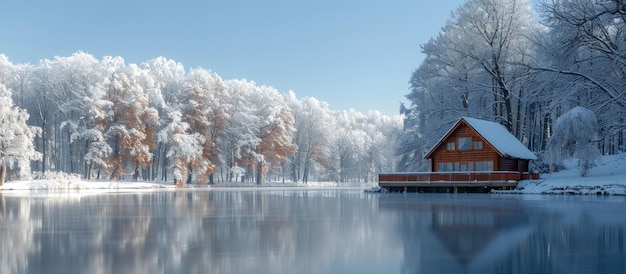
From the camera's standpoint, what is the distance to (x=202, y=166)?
196 feet

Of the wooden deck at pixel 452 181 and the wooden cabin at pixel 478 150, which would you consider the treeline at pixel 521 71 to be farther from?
the wooden deck at pixel 452 181

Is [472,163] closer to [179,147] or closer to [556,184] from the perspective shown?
[556,184]

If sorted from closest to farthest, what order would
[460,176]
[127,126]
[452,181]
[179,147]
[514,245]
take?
1. [514,245]
2. [460,176]
3. [452,181]
4. [179,147]
5. [127,126]

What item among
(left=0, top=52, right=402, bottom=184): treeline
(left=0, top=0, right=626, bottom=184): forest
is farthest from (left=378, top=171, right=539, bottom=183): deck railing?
(left=0, top=52, right=402, bottom=184): treeline

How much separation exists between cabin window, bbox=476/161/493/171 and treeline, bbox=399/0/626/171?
5.17 meters

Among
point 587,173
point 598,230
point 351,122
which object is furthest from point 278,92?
point 598,230

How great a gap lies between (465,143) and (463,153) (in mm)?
789

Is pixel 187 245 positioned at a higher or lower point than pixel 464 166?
lower

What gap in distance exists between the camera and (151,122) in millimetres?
58562

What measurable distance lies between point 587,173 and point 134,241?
119ft

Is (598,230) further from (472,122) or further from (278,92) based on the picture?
(278,92)

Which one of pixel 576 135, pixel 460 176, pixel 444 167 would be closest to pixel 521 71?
pixel 444 167

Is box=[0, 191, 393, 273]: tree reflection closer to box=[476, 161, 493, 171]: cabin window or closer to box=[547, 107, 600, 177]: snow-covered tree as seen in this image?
box=[547, 107, 600, 177]: snow-covered tree

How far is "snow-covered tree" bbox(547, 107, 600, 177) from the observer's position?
28719 millimetres
